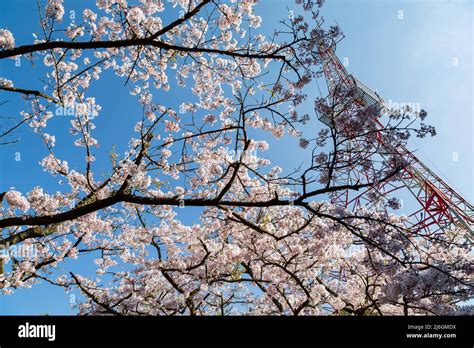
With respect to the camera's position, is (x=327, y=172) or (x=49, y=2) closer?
(x=327, y=172)

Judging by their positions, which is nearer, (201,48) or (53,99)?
(201,48)

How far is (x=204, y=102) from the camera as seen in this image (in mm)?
7660
